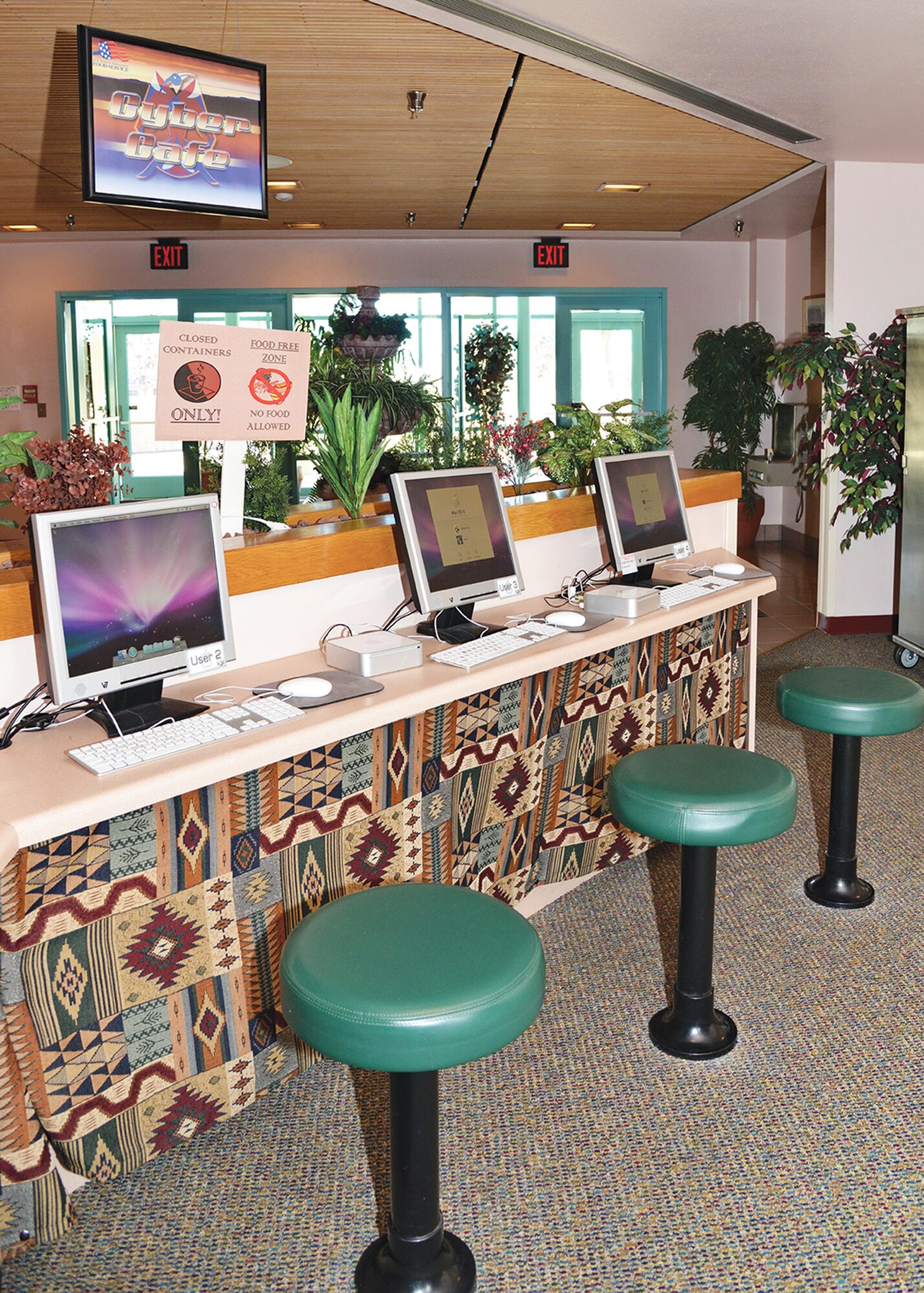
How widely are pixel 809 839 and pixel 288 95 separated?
3.87 m

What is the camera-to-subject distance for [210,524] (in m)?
2.42

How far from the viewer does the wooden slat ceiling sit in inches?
159

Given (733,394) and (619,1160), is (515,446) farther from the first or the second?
(733,394)

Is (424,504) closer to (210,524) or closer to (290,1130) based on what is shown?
(210,524)

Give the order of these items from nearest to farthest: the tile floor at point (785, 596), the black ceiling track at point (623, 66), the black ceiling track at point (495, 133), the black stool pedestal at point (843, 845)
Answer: the black stool pedestal at point (843, 845) → the black ceiling track at point (623, 66) → the black ceiling track at point (495, 133) → the tile floor at point (785, 596)

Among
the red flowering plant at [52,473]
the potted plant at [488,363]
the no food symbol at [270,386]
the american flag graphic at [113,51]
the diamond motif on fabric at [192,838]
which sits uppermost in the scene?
the american flag graphic at [113,51]

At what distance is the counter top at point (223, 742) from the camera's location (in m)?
1.87

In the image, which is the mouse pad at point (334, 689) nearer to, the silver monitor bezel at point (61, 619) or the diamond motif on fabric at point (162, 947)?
the silver monitor bezel at point (61, 619)

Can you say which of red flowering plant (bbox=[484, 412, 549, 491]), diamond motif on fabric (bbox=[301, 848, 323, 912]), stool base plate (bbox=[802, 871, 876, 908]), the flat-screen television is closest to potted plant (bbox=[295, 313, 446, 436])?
red flowering plant (bbox=[484, 412, 549, 491])

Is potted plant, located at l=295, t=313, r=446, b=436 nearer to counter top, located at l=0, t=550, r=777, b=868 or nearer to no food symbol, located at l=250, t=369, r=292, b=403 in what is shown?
no food symbol, located at l=250, t=369, r=292, b=403

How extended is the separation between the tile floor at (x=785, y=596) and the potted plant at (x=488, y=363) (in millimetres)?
2697

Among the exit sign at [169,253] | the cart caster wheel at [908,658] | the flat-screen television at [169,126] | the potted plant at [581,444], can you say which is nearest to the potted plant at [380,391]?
the potted plant at [581,444]

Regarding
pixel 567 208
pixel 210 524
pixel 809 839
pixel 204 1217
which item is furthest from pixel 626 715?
pixel 567 208

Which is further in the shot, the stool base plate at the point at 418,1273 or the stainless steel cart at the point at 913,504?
the stainless steel cart at the point at 913,504
